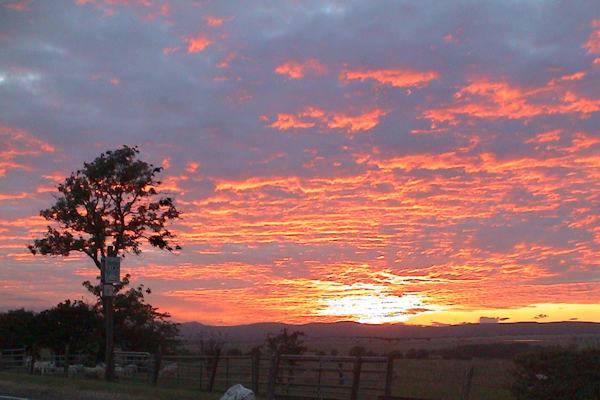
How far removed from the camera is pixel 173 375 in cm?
3259

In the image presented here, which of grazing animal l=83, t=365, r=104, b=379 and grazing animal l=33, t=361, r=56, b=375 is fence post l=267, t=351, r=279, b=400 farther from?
grazing animal l=33, t=361, r=56, b=375

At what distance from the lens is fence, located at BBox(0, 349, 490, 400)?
22.9 meters

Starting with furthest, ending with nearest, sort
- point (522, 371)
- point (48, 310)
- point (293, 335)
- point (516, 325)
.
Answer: point (516, 325) < point (48, 310) < point (293, 335) < point (522, 371)

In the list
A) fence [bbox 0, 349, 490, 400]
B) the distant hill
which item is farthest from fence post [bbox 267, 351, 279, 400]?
the distant hill

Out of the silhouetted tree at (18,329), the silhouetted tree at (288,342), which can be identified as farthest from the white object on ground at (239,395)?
the silhouetted tree at (18,329)

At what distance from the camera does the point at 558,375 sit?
1973 cm

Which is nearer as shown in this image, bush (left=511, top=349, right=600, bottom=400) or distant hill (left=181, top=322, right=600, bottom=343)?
bush (left=511, top=349, right=600, bottom=400)

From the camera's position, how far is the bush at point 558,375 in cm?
1919

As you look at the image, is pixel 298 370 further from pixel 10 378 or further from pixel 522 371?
pixel 10 378

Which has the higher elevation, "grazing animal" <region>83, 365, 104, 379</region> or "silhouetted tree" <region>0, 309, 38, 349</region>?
"silhouetted tree" <region>0, 309, 38, 349</region>

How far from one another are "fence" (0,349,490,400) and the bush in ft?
5.44

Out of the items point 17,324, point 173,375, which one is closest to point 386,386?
point 173,375

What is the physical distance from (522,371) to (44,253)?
29.2 meters

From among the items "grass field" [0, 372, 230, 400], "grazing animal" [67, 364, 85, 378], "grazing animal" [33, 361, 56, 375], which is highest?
"grass field" [0, 372, 230, 400]
